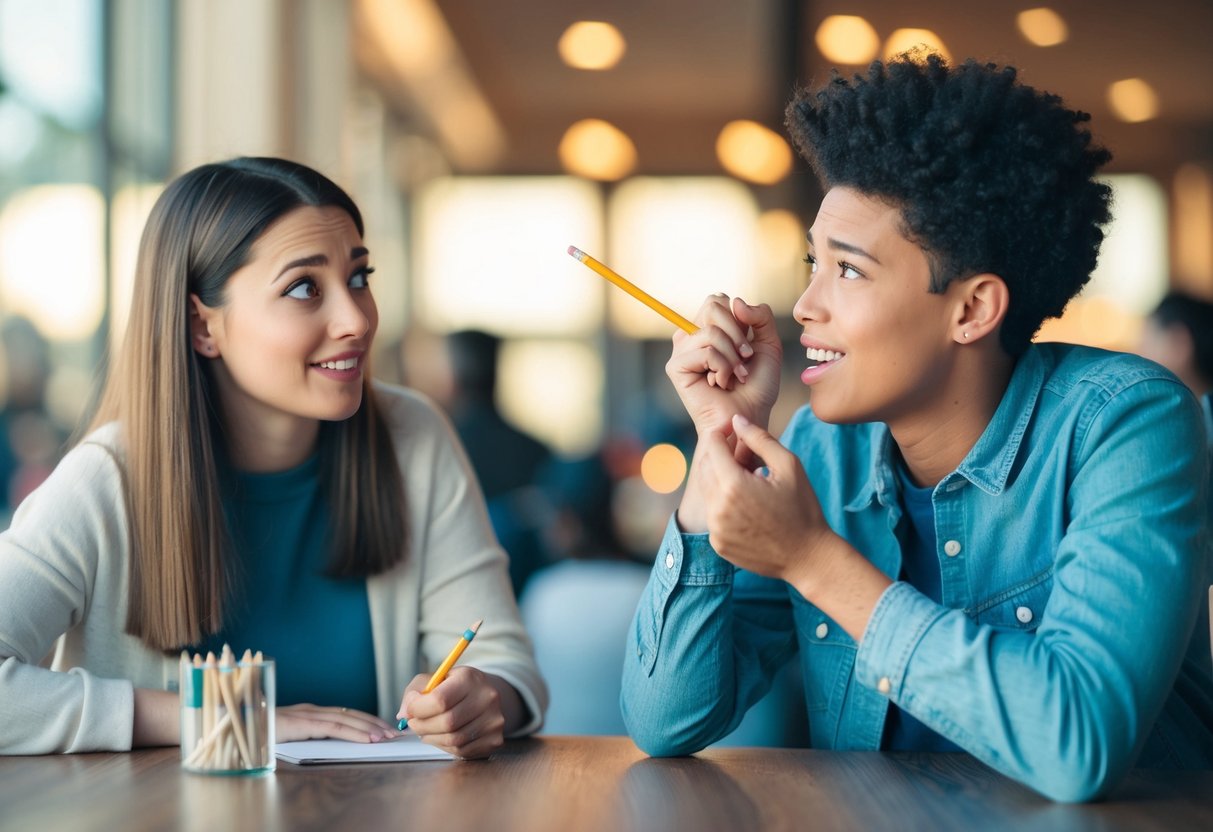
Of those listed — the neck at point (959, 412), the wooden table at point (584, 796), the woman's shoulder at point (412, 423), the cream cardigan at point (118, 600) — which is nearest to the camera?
the wooden table at point (584, 796)

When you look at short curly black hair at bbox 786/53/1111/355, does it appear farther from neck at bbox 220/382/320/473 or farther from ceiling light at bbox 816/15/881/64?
ceiling light at bbox 816/15/881/64

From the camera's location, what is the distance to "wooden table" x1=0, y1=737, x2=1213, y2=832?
3.77 feet

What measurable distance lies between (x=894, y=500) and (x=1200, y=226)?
27.7ft

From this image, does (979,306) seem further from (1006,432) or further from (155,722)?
(155,722)

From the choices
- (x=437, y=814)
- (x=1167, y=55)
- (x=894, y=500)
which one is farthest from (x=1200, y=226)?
(x=437, y=814)

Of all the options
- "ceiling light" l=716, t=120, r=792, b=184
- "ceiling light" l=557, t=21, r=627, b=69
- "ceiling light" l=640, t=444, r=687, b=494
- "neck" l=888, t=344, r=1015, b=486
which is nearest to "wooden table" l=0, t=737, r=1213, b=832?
"neck" l=888, t=344, r=1015, b=486

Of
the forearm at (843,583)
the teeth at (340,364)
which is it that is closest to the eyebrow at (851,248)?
the forearm at (843,583)

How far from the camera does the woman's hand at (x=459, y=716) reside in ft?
4.79

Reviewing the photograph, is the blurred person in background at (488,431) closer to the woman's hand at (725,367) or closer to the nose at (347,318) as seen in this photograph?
the nose at (347,318)

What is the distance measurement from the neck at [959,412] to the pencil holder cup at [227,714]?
81 cm

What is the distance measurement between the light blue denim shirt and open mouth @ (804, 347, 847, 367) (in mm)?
159

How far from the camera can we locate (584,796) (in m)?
1.26

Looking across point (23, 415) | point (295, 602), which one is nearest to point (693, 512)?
point (295, 602)

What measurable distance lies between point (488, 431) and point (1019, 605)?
3.18m
